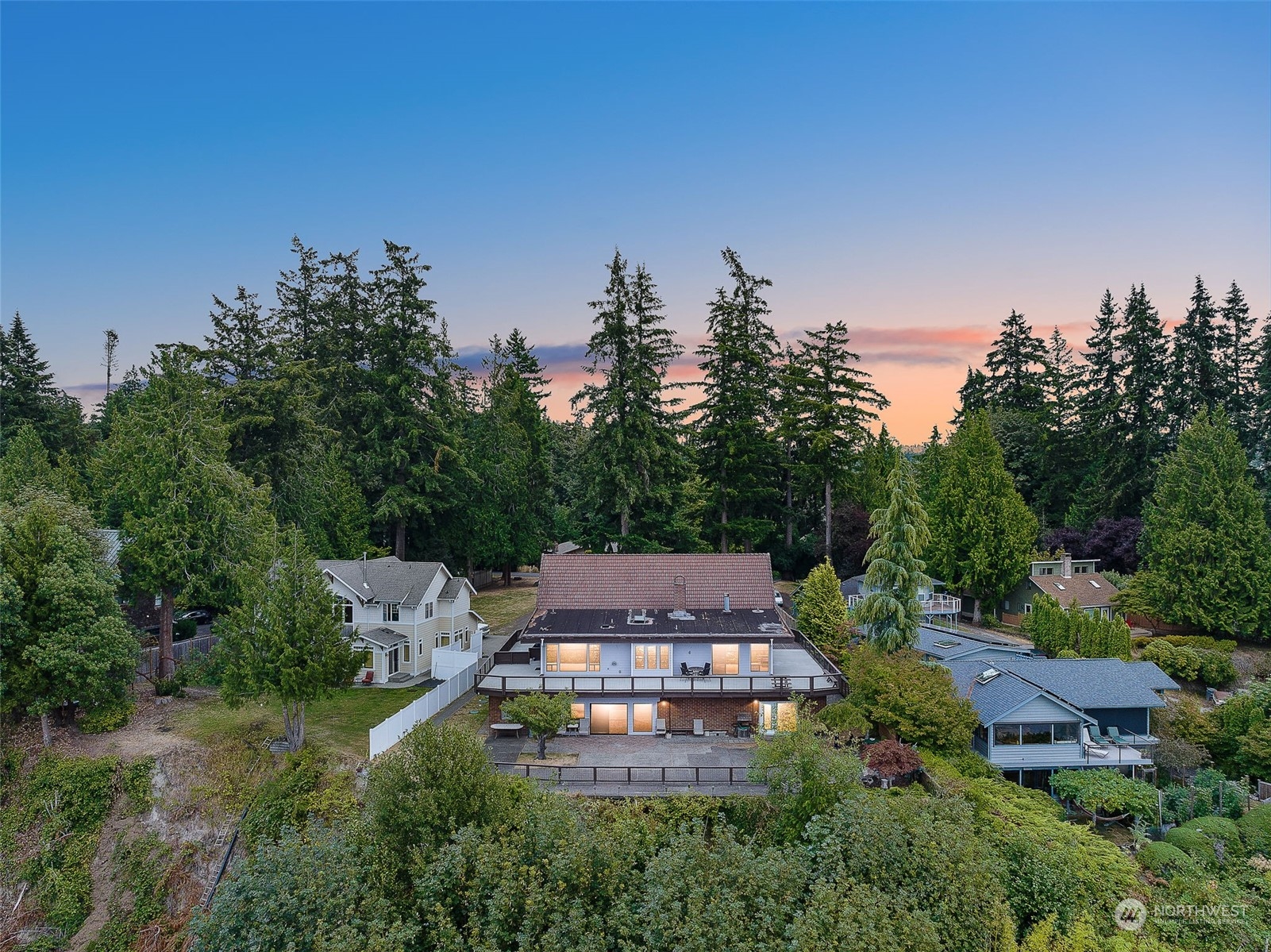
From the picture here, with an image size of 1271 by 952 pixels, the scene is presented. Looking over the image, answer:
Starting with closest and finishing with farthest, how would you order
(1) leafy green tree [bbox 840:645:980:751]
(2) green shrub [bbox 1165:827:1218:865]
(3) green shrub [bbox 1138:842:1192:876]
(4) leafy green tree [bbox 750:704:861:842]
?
1. (4) leafy green tree [bbox 750:704:861:842]
2. (3) green shrub [bbox 1138:842:1192:876]
3. (2) green shrub [bbox 1165:827:1218:865]
4. (1) leafy green tree [bbox 840:645:980:751]

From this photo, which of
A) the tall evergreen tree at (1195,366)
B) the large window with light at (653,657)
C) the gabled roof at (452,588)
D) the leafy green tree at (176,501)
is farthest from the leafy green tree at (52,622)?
the tall evergreen tree at (1195,366)

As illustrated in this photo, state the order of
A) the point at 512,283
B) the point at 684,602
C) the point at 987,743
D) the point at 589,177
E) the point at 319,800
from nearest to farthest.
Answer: the point at 319,800 → the point at 987,743 → the point at 684,602 → the point at 589,177 → the point at 512,283

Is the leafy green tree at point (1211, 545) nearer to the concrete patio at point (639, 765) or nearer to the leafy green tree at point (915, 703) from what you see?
the leafy green tree at point (915, 703)

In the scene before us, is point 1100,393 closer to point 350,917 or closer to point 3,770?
point 350,917

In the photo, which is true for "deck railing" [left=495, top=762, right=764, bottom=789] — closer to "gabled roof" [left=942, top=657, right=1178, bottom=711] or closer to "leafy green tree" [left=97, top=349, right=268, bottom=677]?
"gabled roof" [left=942, top=657, right=1178, bottom=711]

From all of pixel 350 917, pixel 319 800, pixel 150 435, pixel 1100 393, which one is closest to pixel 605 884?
pixel 350 917

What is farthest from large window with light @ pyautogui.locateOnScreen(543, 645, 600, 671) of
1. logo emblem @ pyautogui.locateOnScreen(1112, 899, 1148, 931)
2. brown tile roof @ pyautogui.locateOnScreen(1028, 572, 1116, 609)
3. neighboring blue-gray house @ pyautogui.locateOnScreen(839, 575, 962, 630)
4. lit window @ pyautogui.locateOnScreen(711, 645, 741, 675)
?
brown tile roof @ pyautogui.locateOnScreen(1028, 572, 1116, 609)
